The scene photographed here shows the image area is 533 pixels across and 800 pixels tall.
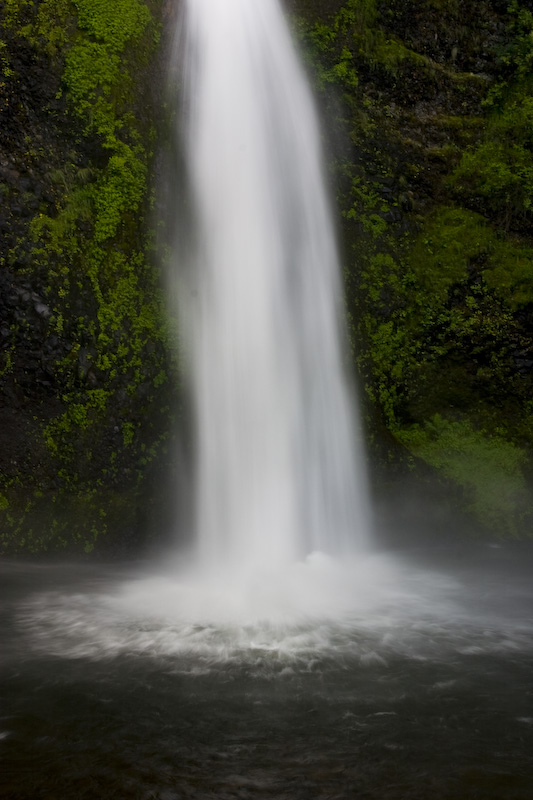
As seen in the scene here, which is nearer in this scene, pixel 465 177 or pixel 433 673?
pixel 433 673

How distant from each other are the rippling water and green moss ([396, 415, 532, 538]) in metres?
2.16

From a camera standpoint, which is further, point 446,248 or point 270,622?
point 446,248

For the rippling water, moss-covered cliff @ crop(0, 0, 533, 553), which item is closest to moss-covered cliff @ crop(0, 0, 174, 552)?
moss-covered cliff @ crop(0, 0, 533, 553)

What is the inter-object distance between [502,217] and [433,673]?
711cm

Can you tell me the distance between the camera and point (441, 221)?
9578mm

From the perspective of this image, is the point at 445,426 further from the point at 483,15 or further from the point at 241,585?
the point at 483,15

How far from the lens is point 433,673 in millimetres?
4492


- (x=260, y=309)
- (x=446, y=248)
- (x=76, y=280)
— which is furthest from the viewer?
(x=446, y=248)

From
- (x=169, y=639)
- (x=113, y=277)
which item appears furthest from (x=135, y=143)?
(x=169, y=639)

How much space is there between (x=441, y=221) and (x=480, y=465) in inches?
139

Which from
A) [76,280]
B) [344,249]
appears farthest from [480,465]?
[76,280]

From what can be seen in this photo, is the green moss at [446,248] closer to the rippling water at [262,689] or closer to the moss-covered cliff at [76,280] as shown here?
the moss-covered cliff at [76,280]

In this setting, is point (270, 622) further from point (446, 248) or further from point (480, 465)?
point (446, 248)

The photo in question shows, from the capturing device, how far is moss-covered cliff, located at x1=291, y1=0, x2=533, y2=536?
9078 mm
